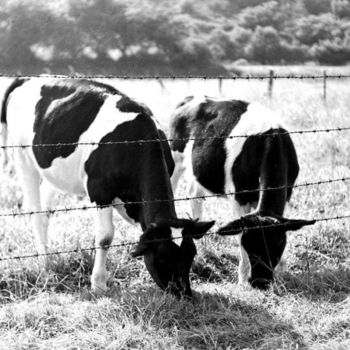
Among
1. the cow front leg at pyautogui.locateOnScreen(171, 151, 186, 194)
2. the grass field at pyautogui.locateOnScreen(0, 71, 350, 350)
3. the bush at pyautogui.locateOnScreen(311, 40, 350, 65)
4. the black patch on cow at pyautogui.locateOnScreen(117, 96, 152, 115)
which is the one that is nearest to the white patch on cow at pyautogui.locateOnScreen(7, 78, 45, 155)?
the grass field at pyautogui.locateOnScreen(0, 71, 350, 350)

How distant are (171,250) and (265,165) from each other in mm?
1579

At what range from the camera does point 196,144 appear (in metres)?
7.30

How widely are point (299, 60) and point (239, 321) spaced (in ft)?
14.3

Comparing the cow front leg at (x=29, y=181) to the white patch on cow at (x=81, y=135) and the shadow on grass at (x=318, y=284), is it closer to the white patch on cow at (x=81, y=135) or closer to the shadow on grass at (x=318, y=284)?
the white patch on cow at (x=81, y=135)

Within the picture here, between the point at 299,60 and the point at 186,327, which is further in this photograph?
the point at 299,60

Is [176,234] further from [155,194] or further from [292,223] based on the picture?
[292,223]

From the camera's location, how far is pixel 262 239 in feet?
18.0

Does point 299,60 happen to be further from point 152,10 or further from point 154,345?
point 154,345

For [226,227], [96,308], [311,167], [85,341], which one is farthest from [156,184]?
[311,167]

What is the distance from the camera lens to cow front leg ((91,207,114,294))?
5699 millimetres

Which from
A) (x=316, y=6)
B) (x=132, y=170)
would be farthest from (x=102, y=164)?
(x=316, y=6)

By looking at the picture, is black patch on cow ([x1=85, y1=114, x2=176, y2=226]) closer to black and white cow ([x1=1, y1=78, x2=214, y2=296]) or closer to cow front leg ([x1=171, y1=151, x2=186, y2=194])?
black and white cow ([x1=1, y1=78, x2=214, y2=296])

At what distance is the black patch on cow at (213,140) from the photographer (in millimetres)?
6879

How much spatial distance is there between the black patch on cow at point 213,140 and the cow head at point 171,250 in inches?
76.8
